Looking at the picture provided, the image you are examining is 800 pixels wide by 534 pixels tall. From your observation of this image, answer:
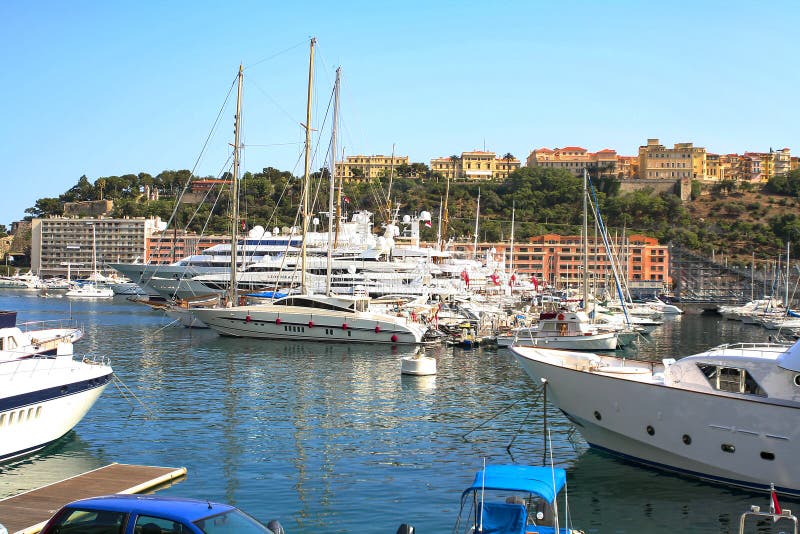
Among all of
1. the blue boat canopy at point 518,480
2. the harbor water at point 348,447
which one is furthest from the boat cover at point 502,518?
the harbor water at point 348,447

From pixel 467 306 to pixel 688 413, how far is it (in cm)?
4568

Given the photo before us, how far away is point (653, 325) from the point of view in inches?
2603

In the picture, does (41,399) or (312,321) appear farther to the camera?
(312,321)

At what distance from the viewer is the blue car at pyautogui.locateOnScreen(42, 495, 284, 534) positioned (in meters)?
10.0

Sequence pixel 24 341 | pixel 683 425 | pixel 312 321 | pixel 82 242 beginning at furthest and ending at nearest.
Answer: pixel 82 242, pixel 312 321, pixel 24 341, pixel 683 425

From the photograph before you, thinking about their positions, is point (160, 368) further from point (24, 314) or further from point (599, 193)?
point (599, 193)

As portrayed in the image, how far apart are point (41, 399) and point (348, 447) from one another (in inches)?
311

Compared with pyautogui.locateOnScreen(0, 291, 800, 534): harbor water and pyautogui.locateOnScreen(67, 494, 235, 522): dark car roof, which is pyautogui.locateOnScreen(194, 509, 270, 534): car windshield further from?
pyautogui.locateOnScreen(0, 291, 800, 534): harbor water

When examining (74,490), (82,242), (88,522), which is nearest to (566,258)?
(82,242)

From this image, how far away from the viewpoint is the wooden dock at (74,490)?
1498 centimetres

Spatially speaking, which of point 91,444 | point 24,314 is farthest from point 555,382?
point 24,314

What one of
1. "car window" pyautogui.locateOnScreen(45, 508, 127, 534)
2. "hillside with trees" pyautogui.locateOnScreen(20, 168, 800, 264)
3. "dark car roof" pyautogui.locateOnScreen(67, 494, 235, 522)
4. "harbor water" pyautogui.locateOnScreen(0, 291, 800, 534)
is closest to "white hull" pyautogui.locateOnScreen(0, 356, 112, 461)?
"harbor water" pyautogui.locateOnScreen(0, 291, 800, 534)

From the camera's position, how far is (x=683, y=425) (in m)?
20.0

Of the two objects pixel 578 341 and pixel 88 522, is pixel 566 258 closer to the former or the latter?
pixel 578 341
